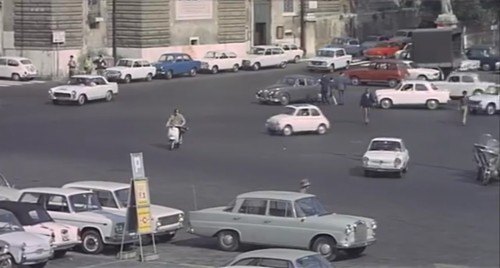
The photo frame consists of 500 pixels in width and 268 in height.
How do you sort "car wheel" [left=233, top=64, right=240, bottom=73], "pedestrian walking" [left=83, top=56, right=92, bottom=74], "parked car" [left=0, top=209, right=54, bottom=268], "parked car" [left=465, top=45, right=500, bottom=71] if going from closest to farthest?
"parked car" [left=465, top=45, right=500, bottom=71], "parked car" [left=0, top=209, right=54, bottom=268], "pedestrian walking" [left=83, top=56, right=92, bottom=74], "car wheel" [left=233, top=64, right=240, bottom=73]

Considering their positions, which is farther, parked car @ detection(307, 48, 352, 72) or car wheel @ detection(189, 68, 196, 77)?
parked car @ detection(307, 48, 352, 72)

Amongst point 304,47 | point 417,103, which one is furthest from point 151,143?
point 304,47

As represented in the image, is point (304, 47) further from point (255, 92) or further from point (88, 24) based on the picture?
point (255, 92)

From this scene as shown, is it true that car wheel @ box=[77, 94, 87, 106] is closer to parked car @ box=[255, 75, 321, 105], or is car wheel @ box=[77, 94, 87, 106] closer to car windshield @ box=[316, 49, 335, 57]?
parked car @ box=[255, 75, 321, 105]

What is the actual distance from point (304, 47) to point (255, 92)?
22.3m

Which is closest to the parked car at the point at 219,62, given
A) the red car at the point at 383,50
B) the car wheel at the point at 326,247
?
the red car at the point at 383,50

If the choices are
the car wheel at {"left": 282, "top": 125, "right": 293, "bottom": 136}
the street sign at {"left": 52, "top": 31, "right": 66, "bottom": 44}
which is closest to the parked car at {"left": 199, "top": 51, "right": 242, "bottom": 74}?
the street sign at {"left": 52, "top": 31, "right": 66, "bottom": 44}

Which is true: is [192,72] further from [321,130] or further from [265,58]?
[321,130]

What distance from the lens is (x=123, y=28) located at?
6438 cm

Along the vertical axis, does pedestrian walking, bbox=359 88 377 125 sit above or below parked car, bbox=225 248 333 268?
above

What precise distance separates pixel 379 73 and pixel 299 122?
16.8 metres

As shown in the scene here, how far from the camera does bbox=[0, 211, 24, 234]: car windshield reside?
21156 mm

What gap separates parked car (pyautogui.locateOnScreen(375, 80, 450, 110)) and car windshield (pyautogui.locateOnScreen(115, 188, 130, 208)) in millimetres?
25025

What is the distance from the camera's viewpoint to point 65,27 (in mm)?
61594
